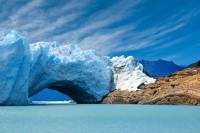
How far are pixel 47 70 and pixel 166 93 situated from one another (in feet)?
60.3

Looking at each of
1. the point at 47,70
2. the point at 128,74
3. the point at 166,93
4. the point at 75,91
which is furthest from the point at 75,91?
the point at 166,93

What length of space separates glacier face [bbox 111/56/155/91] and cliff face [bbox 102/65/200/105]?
195cm

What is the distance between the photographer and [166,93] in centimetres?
6844

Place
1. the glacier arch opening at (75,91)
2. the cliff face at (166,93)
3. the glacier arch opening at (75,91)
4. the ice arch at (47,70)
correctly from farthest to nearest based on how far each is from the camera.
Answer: the glacier arch opening at (75,91), the glacier arch opening at (75,91), the cliff face at (166,93), the ice arch at (47,70)

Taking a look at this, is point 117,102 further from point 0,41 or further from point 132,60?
point 0,41

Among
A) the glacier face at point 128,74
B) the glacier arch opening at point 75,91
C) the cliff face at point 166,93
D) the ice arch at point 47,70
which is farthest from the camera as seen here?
the glacier face at point 128,74

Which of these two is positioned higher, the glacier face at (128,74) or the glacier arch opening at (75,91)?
the glacier face at (128,74)

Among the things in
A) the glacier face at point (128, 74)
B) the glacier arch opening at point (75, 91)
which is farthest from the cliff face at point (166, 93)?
the glacier arch opening at point (75, 91)

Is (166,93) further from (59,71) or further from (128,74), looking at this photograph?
(59,71)

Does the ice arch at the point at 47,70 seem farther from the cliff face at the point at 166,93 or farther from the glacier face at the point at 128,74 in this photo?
the cliff face at the point at 166,93

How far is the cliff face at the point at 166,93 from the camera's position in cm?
6688

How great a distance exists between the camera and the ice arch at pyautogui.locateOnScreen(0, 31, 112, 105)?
5731 cm

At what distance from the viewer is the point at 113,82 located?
7862 centimetres

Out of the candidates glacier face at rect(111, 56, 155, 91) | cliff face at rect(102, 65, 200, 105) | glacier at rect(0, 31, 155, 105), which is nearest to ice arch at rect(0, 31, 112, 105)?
glacier at rect(0, 31, 155, 105)
